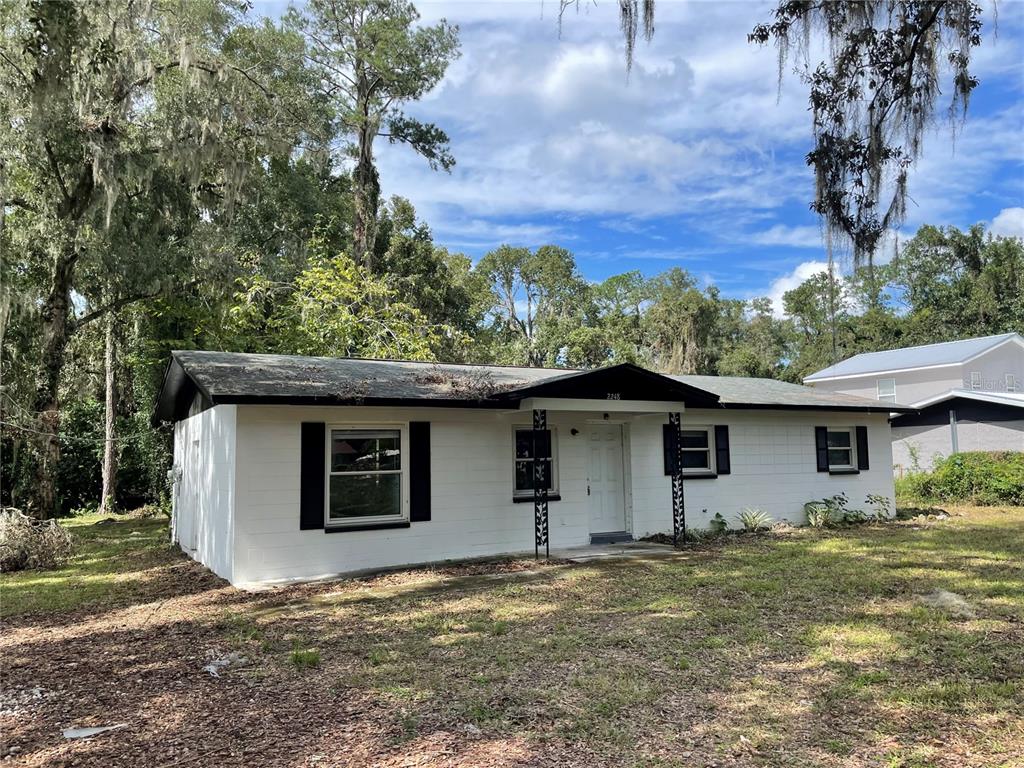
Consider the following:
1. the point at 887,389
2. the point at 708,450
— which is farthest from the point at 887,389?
the point at 708,450

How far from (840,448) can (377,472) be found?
33.6ft

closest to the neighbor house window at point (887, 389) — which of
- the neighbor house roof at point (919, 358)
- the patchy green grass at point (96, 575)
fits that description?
the neighbor house roof at point (919, 358)

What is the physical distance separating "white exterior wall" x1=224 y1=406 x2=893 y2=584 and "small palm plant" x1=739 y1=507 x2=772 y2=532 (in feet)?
0.56

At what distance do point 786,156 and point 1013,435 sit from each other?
1821cm

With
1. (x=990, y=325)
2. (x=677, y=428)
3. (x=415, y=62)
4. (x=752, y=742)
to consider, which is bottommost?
(x=752, y=742)

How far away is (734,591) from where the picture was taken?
7.68 m

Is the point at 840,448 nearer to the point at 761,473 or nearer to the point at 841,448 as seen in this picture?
the point at 841,448

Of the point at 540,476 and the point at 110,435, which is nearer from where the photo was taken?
the point at 540,476

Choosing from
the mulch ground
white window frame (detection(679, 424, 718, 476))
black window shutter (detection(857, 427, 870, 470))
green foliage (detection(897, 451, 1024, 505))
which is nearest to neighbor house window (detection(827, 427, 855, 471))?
black window shutter (detection(857, 427, 870, 470))

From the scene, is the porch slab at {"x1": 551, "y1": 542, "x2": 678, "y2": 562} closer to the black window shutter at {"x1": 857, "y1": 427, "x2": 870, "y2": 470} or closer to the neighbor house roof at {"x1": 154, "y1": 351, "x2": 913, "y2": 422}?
the neighbor house roof at {"x1": 154, "y1": 351, "x2": 913, "y2": 422}

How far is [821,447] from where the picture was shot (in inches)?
547

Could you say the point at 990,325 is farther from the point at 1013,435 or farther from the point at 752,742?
the point at 752,742

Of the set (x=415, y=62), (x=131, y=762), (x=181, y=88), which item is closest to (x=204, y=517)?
(x=131, y=762)

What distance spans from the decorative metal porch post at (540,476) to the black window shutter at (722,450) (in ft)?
13.7
